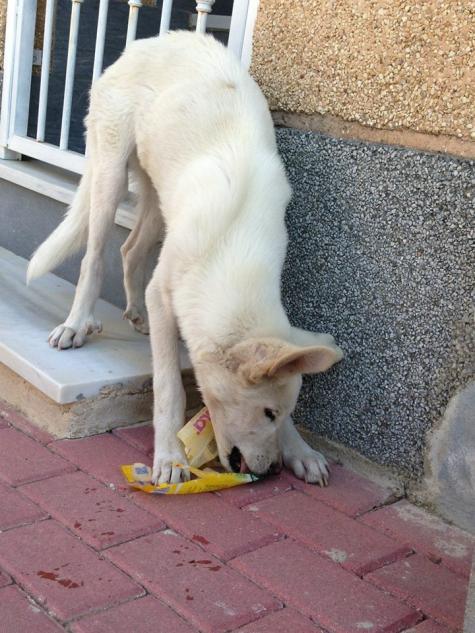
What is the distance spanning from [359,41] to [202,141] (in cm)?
77

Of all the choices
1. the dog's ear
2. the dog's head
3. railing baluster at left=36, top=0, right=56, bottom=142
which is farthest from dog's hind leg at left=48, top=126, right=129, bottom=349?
railing baluster at left=36, top=0, right=56, bottom=142

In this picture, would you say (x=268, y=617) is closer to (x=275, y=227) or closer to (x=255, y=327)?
(x=255, y=327)

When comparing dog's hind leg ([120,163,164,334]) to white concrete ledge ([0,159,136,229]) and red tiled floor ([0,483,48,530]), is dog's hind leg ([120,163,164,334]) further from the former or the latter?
red tiled floor ([0,483,48,530])

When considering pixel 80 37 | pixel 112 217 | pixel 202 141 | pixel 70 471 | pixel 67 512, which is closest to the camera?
pixel 67 512

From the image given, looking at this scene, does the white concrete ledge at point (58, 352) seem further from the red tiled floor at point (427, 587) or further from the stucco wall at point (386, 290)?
the red tiled floor at point (427, 587)

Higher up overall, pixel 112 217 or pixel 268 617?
pixel 112 217

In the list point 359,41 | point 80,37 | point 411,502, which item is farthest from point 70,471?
point 80,37

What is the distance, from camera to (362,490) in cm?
354

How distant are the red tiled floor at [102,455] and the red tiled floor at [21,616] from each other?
2.70 ft

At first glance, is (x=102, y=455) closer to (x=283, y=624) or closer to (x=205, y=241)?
(x=205, y=241)

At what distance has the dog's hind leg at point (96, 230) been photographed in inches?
165

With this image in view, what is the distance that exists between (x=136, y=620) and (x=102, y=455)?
1.15 m

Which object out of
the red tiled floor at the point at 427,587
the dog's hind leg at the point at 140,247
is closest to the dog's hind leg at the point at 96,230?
the dog's hind leg at the point at 140,247

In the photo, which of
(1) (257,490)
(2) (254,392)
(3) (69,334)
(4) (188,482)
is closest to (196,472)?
(4) (188,482)
